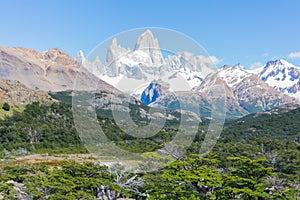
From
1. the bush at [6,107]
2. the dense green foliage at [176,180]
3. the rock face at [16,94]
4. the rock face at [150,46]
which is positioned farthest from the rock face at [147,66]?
the rock face at [16,94]

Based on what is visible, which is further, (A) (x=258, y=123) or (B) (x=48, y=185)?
(A) (x=258, y=123)

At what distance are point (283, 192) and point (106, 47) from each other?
569 inches

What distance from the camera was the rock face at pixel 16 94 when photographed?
12443 centimetres

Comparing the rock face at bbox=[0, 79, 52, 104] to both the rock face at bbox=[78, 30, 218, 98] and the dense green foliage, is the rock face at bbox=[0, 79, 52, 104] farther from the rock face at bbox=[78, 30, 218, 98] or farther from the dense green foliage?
the rock face at bbox=[78, 30, 218, 98]

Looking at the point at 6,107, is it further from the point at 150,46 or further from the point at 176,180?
the point at 150,46

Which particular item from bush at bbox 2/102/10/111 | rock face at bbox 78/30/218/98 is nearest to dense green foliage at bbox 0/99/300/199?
rock face at bbox 78/30/218/98

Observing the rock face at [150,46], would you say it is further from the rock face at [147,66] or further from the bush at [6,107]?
the bush at [6,107]

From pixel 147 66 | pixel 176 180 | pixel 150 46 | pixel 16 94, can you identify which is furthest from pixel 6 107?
pixel 150 46

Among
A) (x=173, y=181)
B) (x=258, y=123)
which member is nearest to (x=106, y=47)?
(x=173, y=181)

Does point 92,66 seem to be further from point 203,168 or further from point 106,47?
point 203,168

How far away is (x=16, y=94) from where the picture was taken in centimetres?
13012

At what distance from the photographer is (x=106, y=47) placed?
18.9m

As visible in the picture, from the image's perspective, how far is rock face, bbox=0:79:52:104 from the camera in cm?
12443

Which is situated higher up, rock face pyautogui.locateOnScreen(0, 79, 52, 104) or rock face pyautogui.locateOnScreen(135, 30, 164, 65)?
rock face pyautogui.locateOnScreen(0, 79, 52, 104)
